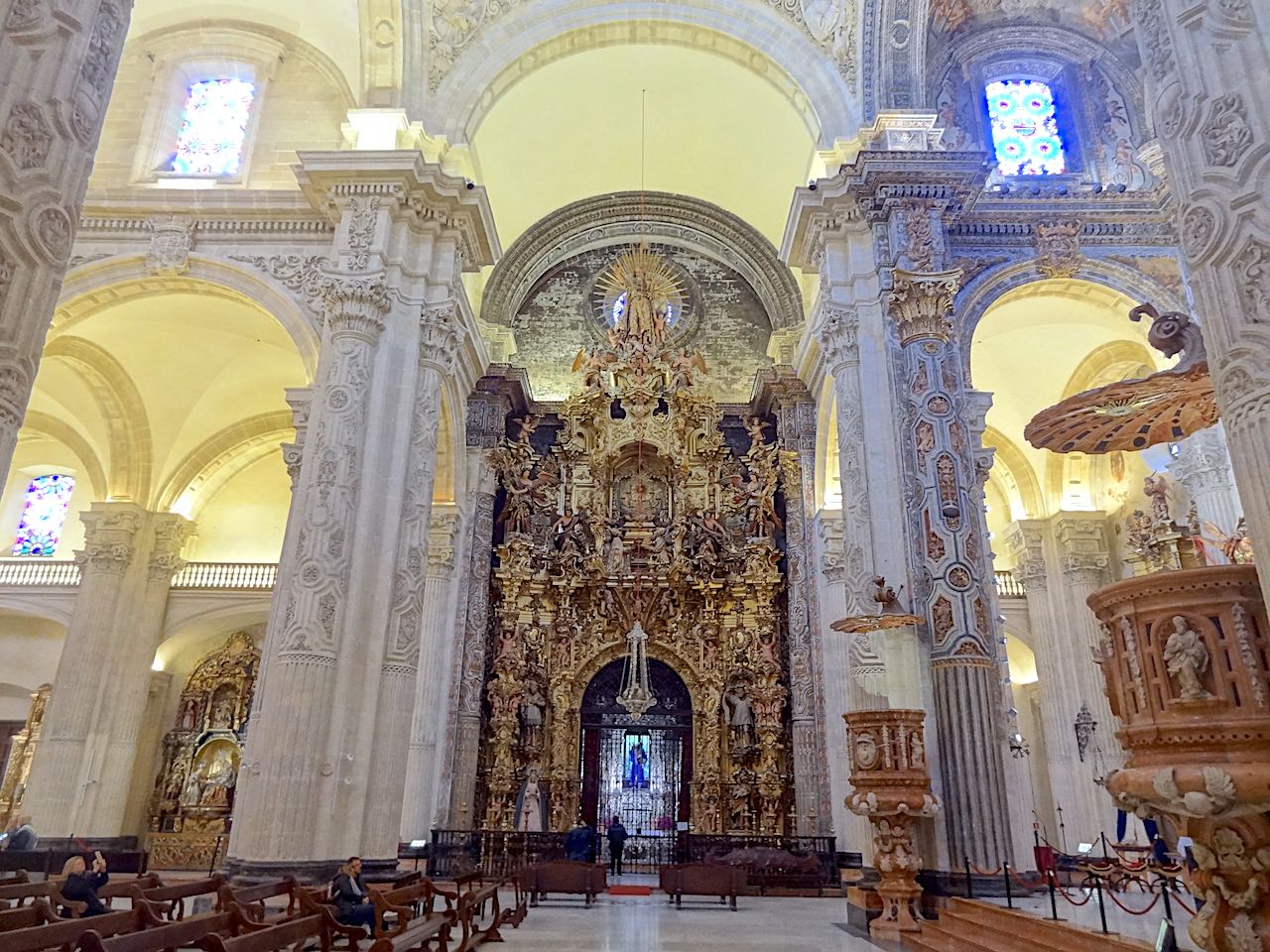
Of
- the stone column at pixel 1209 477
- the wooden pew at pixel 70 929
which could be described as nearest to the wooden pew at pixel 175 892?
the wooden pew at pixel 70 929

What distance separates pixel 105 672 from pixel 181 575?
118 inches

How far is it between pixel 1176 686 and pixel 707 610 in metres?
13.2

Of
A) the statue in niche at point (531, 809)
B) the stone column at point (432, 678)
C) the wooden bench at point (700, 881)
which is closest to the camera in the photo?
the wooden bench at point (700, 881)

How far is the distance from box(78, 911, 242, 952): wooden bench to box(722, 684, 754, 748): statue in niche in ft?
38.9

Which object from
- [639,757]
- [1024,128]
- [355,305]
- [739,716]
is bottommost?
[639,757]

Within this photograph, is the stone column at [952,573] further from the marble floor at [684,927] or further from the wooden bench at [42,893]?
the wooden bench at [42,893]

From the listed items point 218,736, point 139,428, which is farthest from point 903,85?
point 218,736

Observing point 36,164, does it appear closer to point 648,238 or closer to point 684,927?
point 684,927

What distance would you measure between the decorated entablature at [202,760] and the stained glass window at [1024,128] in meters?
18.1

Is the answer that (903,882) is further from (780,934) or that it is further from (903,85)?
(903,85)

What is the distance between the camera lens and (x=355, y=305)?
12055 millimetres

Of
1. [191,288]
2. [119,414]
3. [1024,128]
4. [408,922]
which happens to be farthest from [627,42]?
[408,922]

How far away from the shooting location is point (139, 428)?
17.8 metres

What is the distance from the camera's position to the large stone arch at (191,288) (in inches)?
516
